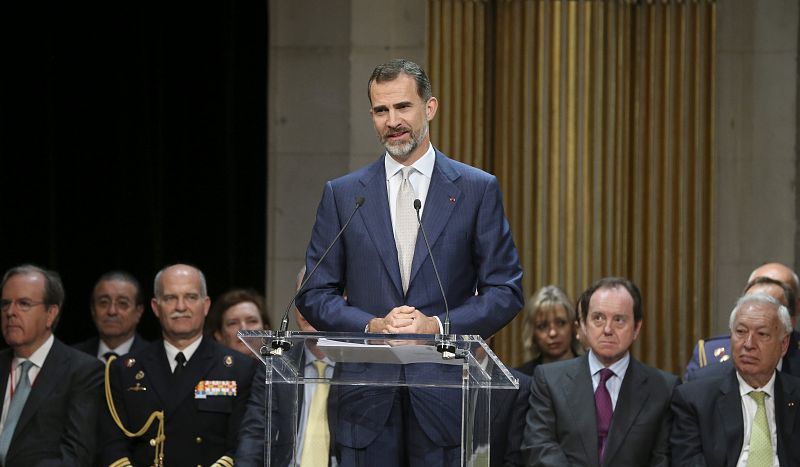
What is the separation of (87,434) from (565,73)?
342 cm

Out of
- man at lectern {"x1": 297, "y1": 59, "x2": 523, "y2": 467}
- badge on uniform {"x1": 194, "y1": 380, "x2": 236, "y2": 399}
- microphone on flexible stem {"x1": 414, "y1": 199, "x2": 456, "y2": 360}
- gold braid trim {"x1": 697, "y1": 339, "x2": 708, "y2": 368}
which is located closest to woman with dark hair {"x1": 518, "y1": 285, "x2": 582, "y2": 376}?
gold braid trim {"x1": 697, "y1": 339, "x2": 708, "y2": 368}

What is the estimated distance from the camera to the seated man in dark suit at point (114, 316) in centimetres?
604

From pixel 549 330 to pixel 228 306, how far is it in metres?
1.47

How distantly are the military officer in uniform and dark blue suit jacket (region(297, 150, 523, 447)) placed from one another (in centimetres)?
166

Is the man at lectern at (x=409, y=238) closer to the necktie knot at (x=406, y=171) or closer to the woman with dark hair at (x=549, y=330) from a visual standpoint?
the necktie knot at (x=406, y=171)

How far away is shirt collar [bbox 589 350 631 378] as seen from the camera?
15.7 ft

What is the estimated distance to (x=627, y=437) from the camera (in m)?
4.61

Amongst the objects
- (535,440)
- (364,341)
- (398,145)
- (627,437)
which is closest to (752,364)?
(627,437)

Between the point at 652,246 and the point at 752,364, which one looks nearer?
the point at 752,364

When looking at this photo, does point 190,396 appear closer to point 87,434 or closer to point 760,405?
point 87,434

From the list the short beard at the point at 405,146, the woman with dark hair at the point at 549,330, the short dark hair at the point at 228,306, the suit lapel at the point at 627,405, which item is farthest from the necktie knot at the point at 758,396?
the short dark hair at the point at 228,306

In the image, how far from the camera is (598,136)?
273 inches

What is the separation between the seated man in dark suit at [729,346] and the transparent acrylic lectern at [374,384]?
2.27 metres

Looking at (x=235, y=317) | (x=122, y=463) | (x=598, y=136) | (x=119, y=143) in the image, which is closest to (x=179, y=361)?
(x=122, y=463)
